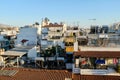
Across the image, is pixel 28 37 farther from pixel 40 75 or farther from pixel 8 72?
pixel 40 75

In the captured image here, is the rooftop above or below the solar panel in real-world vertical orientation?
below

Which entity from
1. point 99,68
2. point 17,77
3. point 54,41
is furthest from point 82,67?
point 54,41

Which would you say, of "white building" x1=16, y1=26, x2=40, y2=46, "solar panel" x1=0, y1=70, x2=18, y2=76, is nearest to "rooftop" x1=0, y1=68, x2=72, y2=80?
"solar panel" x1=0, y1=70, x2=18, y2=76

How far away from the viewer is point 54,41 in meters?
42.9

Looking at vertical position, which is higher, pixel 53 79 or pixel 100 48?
pixel 100 48

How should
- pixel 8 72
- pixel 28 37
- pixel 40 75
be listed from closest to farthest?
pixel 40 75, pixel 8 72, pixel 28 37

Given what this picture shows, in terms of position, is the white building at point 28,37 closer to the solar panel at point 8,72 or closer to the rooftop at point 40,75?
the solar panel at point 8,72

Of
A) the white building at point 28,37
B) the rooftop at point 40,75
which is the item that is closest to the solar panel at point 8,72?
the rooftop at point 40,75

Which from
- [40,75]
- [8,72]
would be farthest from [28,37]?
[40,75]

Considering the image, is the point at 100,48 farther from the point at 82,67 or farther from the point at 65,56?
the point at 65,56

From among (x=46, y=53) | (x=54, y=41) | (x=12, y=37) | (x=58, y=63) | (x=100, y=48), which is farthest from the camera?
(x=12, y=37)

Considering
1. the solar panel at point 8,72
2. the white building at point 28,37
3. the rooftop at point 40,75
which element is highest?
the white building at point 28,37

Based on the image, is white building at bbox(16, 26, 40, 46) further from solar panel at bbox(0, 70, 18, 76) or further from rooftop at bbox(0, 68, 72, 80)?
rooftop at bbox(0, 68, 72, 80)

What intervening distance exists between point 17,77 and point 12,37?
41.8m
